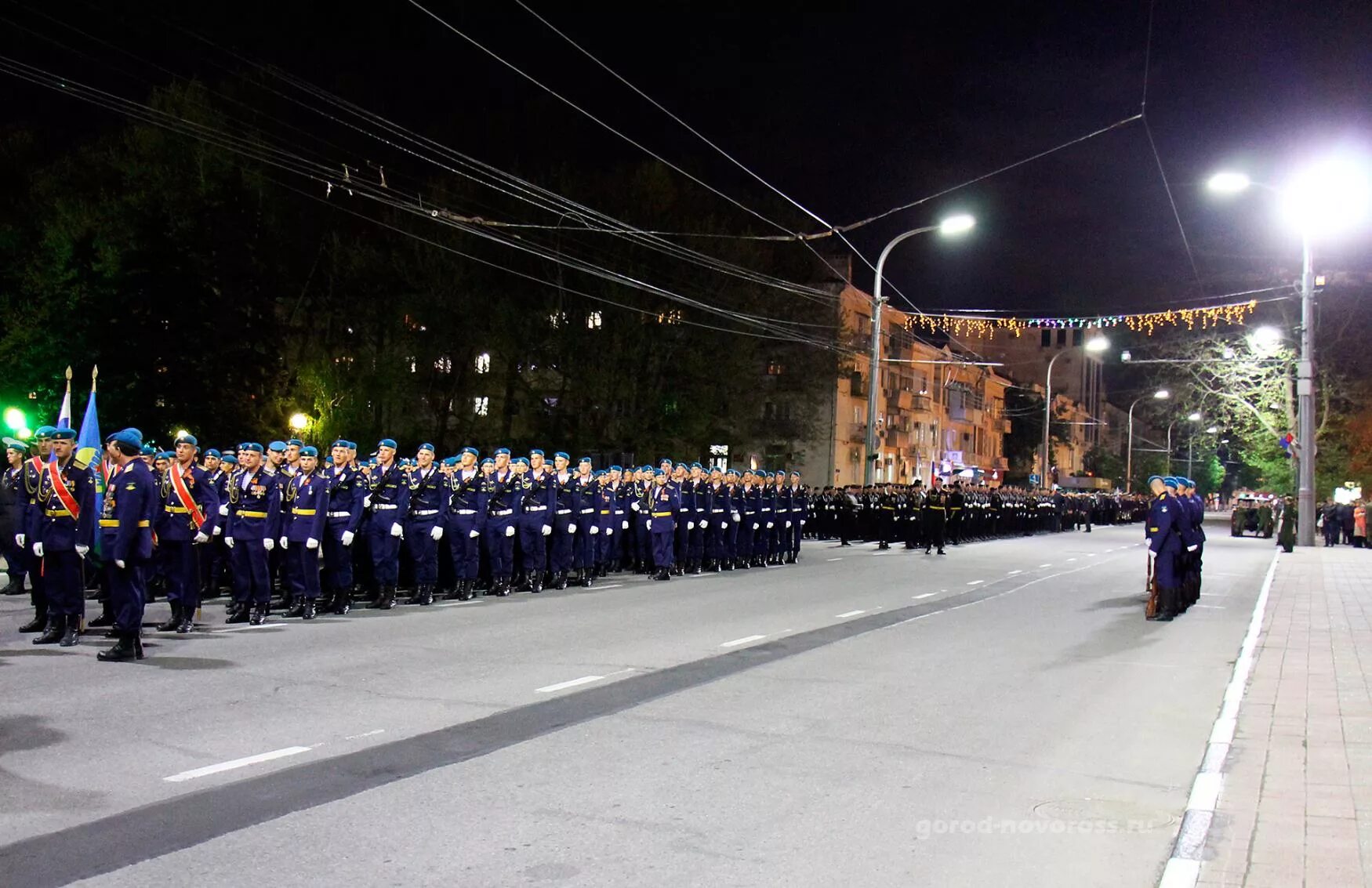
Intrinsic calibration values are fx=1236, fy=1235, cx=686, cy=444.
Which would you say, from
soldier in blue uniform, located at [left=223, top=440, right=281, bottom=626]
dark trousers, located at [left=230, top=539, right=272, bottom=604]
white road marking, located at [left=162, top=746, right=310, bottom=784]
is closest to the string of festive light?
soldier in blue uniform, located at [left=223, top=440, right=281, bottom=626]

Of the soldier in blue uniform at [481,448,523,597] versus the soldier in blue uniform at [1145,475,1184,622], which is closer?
the soldier in blue uniform at [1145,475,1184,622]

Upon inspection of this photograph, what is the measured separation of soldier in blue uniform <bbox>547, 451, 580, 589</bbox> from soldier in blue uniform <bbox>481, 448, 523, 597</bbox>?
126 centimetres

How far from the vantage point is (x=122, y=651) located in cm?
1063

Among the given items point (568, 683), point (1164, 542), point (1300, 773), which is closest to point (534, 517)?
point (568, 683)

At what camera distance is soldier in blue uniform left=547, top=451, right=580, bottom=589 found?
19500mm

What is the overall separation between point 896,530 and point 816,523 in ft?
11.4

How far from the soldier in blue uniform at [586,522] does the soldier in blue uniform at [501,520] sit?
72.1 inches

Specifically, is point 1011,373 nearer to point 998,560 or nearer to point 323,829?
point 998,560

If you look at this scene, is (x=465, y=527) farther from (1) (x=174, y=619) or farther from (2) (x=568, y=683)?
(2) (x=568, y=683)

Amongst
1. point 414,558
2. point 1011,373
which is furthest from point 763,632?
point 1011,373

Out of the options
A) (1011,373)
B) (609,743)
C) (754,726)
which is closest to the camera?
(609,743)

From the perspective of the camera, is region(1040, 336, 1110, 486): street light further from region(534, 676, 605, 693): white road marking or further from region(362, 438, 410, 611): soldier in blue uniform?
region(534, 676, 605, 693): white road marking

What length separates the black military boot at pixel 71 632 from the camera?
37.3ft

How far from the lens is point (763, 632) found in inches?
550
